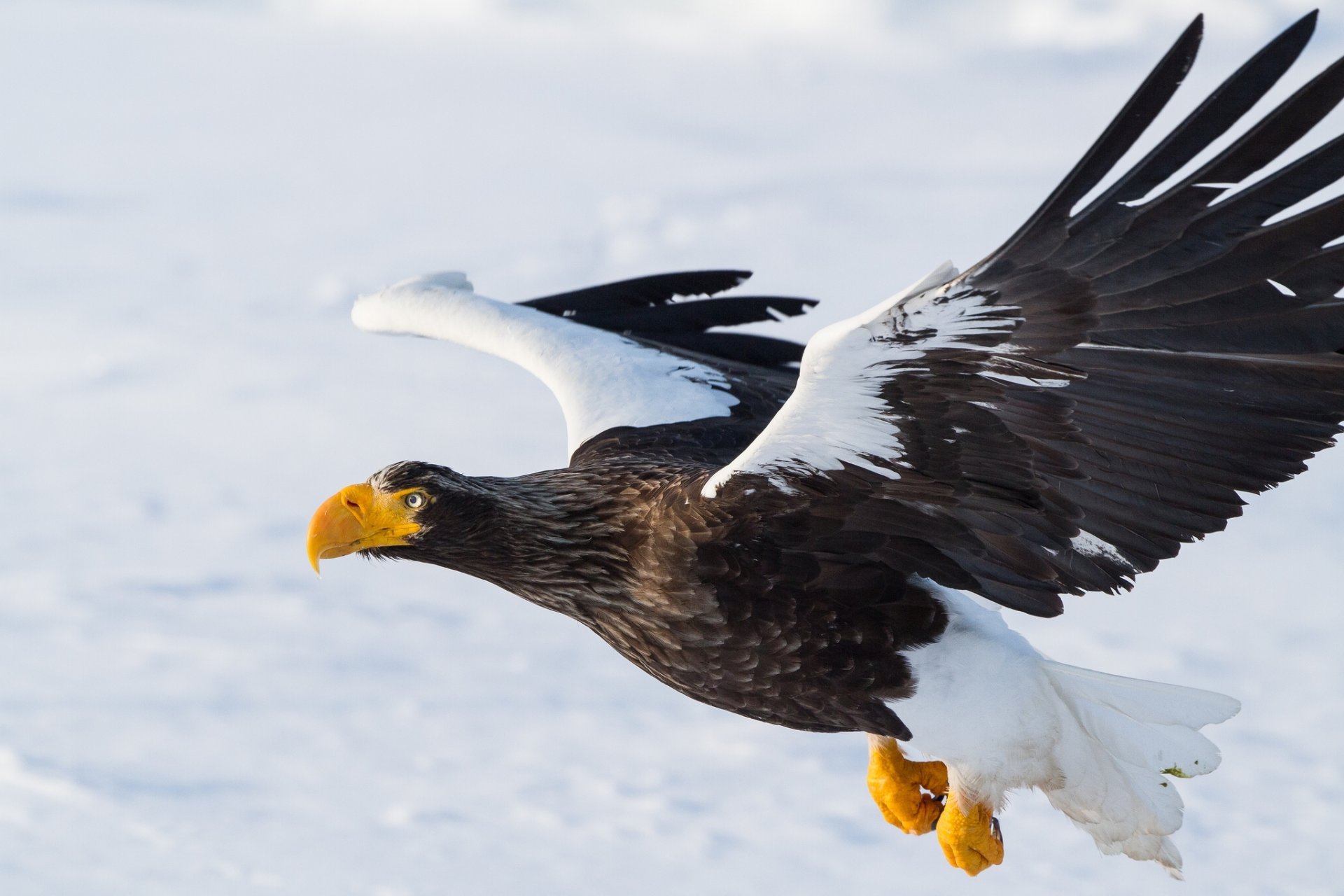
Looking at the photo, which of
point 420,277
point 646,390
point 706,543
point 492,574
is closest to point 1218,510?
point 706,543

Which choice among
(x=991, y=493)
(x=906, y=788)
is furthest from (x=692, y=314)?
(x=991, y=493)

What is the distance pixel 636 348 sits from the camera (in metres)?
6.50

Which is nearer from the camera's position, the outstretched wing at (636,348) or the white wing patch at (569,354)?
the outstretched wing at (636,348)

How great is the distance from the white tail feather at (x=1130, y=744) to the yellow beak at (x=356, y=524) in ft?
6.55

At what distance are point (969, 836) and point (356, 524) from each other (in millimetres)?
2120

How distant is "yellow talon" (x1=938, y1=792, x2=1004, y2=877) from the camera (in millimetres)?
4996

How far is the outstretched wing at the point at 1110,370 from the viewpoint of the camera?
12.3ft

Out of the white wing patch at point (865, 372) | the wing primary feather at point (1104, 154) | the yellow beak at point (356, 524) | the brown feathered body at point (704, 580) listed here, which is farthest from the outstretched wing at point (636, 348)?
the wing primary feather at point (1104, 154)

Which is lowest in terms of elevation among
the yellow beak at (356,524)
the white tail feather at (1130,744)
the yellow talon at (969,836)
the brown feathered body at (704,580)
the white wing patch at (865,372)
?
the yellow talon at (969,836)

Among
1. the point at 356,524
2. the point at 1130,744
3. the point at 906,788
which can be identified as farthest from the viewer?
the point at 906,788

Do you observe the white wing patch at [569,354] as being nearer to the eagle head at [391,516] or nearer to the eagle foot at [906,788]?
the eagle head at [391,516]

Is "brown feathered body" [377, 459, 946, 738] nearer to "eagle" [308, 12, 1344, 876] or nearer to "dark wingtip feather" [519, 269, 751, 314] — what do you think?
"eagle" [308, 12, 1344, 876]

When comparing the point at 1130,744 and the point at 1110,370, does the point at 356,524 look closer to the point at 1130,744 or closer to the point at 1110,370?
the point at 1110,370

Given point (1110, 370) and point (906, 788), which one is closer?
point (1110, 370)
